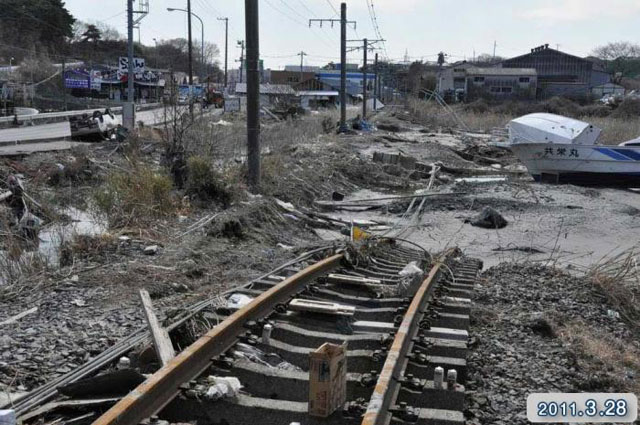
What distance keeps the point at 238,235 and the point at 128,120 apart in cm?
2272

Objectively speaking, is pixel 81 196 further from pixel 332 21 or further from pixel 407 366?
pixel 332 21

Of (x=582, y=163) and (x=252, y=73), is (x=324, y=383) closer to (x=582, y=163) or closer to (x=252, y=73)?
(x=252, y=73)

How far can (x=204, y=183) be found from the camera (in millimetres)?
13367

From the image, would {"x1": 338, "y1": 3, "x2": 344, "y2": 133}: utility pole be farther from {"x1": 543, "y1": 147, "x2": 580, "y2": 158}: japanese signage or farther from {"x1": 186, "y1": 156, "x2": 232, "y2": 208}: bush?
{"x1": 186, "y1": 156, "x2": 232, "y2": 208}: bush

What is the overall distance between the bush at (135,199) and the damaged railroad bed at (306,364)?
384 cm

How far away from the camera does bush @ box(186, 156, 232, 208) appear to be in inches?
523

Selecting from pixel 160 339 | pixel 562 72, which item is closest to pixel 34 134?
pixel 160 339

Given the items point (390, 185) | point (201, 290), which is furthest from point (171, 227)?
point (390, 185)

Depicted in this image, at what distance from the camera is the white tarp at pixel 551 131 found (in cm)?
2853

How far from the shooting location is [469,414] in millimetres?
4500

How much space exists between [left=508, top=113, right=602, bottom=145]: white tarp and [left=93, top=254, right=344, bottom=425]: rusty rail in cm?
2450

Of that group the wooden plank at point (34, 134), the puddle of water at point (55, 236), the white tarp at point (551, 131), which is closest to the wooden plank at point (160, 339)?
the puddle of water at point (55, 236)

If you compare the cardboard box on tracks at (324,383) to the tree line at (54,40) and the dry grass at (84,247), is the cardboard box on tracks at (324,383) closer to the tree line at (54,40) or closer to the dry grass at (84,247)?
the dry grass at (84,247)

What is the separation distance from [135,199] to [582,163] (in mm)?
21529
